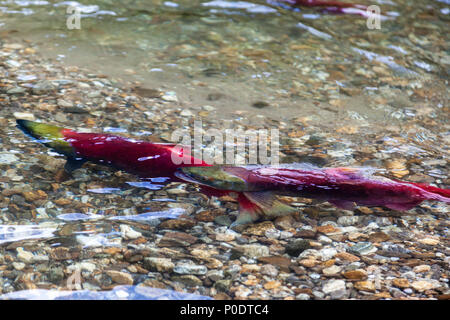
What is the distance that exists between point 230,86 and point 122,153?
2058 mm

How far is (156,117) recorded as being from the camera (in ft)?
13.4

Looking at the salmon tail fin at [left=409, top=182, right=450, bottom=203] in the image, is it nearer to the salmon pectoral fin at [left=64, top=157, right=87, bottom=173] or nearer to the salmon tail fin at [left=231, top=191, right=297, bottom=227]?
the salmon tail fin at [left=231, top=191, right=297, bottom=227]

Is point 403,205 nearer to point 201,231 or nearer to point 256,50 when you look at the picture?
point 201,231

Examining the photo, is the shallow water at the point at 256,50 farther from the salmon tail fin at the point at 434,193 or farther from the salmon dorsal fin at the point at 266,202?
the salmon dorsal fin at the point at 266,202

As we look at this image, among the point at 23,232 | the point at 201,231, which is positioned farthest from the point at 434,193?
the point at 23,232

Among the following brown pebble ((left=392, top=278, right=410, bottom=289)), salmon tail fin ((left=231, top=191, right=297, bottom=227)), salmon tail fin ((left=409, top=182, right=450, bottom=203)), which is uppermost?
salmon tail fin ((left=409, top=182, right=450, bottom=203))

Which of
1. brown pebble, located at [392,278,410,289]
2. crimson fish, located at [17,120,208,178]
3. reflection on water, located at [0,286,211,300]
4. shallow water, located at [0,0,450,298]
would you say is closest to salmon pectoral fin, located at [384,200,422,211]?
shallow water, located at [0,0,450,298]

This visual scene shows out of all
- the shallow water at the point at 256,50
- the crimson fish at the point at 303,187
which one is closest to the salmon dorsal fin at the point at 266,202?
the crimson fish at the point at 303,187

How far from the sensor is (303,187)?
2895 millimetres

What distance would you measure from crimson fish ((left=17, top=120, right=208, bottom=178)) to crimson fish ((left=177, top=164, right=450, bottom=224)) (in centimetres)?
12

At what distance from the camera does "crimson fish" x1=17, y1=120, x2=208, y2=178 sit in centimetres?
297

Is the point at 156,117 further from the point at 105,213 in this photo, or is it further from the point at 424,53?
the point at 424,53

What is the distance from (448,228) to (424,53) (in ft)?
11.2
